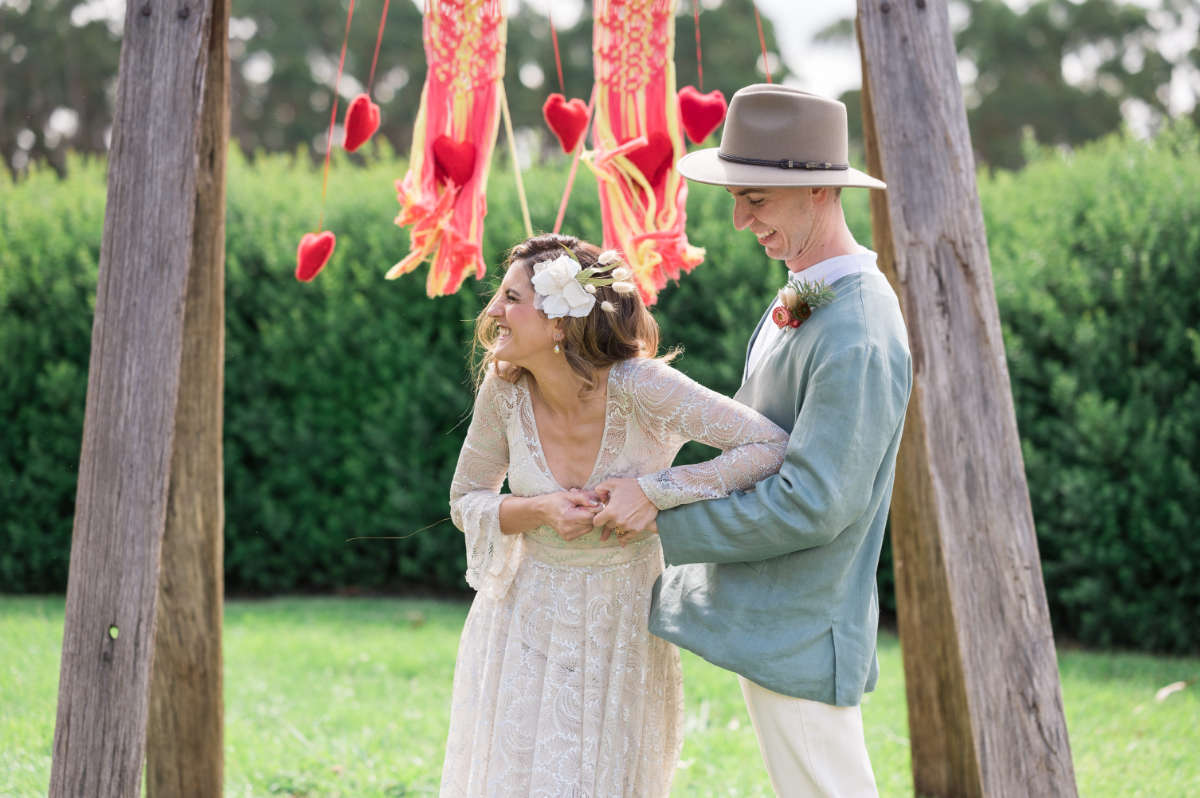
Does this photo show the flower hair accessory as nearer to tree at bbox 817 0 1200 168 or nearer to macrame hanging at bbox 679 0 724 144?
macrame hanging at bbox 679 0 724 144

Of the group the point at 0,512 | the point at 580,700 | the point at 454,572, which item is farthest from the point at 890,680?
the point at 0,512

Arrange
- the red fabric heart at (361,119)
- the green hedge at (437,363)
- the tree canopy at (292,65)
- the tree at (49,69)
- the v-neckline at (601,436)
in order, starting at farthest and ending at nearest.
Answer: the tree at (49,69) < the tree canopy at (292,65) < the green hedge at (437,363) < the red fabric heart at (361,119) < the v-neckline at (601,436)

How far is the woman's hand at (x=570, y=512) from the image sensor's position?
2.32m

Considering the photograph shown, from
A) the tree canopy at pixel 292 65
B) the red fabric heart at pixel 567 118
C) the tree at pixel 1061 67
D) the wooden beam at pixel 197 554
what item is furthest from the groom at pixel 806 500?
the tree at pixel 1061 67

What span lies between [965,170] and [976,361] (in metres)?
0.40

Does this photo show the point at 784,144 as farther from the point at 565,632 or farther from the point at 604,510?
the point at 565,632

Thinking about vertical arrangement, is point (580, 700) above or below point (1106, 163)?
below

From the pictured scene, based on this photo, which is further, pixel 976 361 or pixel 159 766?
pixel 159 766

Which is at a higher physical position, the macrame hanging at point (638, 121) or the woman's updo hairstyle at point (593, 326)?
the macrame hanging at point (638, 121)

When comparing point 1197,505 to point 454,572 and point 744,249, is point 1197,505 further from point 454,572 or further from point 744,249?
point 454,572

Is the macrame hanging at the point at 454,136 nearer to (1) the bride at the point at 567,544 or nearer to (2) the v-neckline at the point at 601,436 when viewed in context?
(1) the bride at the point at 567,544

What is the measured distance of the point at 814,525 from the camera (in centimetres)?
207

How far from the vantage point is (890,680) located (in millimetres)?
5520

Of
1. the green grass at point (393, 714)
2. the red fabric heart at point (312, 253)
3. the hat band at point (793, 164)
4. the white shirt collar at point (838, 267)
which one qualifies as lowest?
the green grass at point (393, 714)
